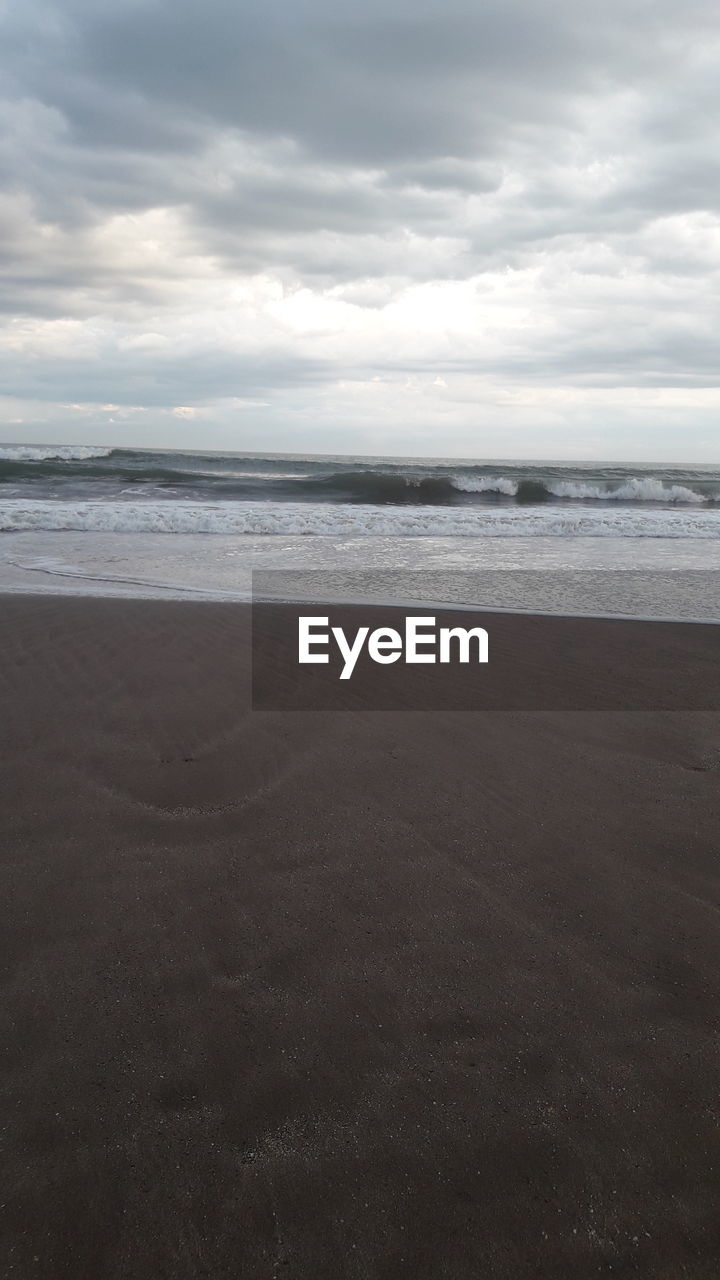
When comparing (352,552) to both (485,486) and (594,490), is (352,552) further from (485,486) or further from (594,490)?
(594,490)

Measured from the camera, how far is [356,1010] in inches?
84.0

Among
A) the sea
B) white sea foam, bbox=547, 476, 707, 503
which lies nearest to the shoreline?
the sea


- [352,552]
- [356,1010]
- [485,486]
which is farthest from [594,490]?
[356,1010]

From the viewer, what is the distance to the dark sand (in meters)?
1.58

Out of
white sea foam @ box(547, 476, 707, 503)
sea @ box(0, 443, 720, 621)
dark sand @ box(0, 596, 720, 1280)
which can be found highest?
white sea foam @ box(547, 476, 707, 503)

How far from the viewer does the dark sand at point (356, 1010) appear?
158cm

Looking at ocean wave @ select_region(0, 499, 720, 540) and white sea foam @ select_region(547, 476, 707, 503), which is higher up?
white sea foam @ select_region(547, 476, 707, 503)

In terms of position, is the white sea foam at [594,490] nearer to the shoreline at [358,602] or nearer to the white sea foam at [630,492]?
the white sea foam at [630,492]

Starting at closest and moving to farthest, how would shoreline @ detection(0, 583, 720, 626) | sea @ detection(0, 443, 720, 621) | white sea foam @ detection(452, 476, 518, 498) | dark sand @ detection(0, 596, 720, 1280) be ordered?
1. dark sand @ detection(0, 596, 720, 1280)
2. shoreline @ detection(0, 583, 720, 626)
3. sea @ detection(0, 443, 720, 621)
4. white sea foam @ detection(452, 476, 518, 498)

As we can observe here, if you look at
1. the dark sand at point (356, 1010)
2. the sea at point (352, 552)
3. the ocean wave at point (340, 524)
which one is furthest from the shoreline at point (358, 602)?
the ocean wave at point (340, 524)

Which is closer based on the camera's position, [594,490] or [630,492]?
[594,490]

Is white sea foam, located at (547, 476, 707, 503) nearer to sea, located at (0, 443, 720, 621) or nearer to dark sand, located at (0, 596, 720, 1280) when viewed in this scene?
sea, located at (0, 443, 720, 621)

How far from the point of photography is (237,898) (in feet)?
8.63

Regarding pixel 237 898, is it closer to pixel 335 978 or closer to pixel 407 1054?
pixel 335 978
